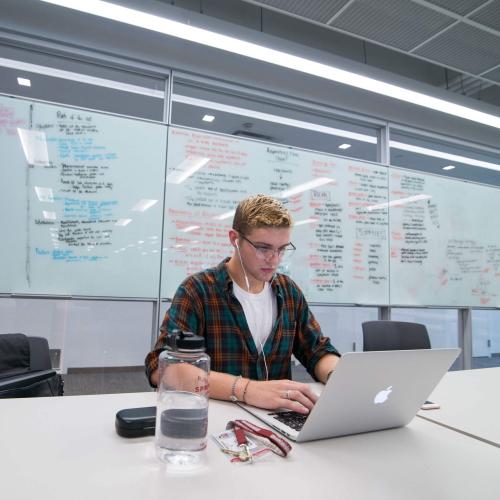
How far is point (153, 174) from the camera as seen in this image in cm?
242

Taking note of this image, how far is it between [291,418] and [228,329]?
1.46 ft

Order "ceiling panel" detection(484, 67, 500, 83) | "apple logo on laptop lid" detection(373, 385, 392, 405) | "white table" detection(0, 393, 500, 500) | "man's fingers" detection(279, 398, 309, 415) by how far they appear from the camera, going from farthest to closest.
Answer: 1. "ceiling panel" detection(484, 67, 500, 83)
2. "man's fingers" detection(279, 398, 309, 415)
3. "apple logo on laptop lid" detection(373, 385, 392, 405)
4. "white table" detection(0, 393, 500, 500)

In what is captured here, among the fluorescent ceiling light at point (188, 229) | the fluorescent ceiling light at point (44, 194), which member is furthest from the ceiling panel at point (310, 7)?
the fluorescent ceiling light at point (44, 194)

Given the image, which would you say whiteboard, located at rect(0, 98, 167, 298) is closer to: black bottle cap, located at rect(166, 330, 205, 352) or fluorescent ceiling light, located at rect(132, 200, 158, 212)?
fluorescent ceiling light, located at rect(132, 200, 158, 212)

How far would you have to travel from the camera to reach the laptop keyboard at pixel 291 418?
803 mm

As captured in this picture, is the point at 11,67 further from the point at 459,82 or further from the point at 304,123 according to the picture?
the point at 459,82

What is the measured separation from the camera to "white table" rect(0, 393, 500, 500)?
0.55 meters

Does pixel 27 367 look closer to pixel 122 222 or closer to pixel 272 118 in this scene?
pixel 122 222

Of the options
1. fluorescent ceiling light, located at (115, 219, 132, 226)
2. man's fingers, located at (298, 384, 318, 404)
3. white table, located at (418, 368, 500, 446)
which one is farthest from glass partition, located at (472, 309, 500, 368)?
man's fingers, located at (298, 384, 318, 404)

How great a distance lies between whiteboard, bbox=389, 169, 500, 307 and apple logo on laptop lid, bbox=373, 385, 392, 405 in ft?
8.06

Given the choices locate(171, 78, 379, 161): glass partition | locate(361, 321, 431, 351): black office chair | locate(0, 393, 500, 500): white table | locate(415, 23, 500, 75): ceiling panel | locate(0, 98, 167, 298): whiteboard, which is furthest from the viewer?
locate(171, 78, 379, 161): glass partition

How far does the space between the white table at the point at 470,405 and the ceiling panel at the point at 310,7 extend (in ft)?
7.17

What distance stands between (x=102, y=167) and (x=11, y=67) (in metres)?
0.83

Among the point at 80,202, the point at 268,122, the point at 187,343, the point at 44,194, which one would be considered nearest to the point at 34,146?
the point at 44,194
